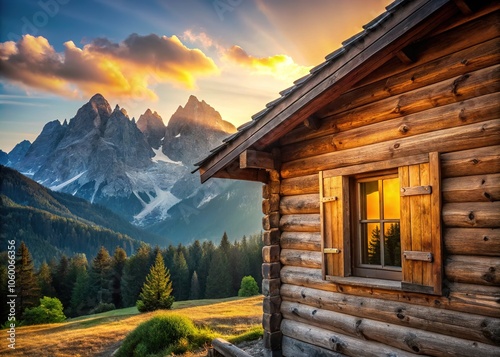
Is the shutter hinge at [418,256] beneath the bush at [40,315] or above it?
above

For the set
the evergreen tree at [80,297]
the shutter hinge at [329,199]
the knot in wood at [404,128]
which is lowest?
the evergreen tree at [80,297]

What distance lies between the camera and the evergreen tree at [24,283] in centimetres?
3956

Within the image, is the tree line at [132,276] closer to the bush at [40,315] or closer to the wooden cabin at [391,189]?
the bush at [40,315]

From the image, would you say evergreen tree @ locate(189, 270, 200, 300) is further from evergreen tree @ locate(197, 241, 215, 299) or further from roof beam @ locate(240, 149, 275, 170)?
roof beam @ locate(240, 149, 275, 170)

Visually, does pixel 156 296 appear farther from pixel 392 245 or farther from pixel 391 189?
pixel 391 189

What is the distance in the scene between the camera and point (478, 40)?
383cm

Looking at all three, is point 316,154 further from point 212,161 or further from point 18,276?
point 18,276

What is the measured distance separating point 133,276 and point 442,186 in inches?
2250

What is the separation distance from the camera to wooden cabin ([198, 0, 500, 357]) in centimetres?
375

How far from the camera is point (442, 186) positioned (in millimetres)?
4059

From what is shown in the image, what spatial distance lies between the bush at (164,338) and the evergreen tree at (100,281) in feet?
162

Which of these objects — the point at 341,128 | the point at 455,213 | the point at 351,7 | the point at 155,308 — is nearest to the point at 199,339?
the point at 341,128

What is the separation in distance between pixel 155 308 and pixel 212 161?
29633 mm

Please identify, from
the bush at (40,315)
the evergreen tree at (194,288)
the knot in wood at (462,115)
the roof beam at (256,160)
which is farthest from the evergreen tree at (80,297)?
the knot in wood at (462,115)
